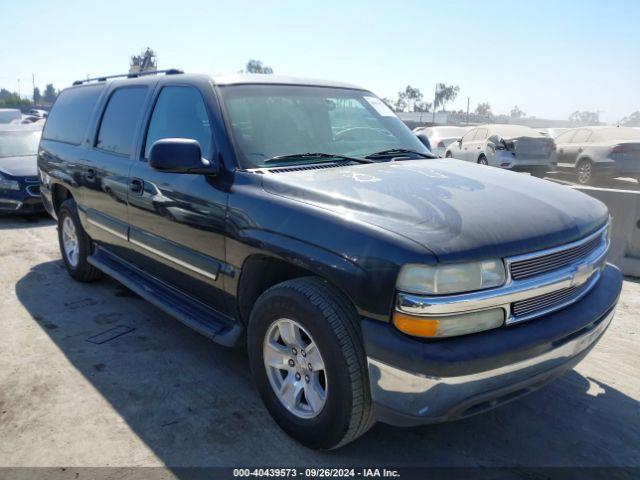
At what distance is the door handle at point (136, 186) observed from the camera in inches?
149

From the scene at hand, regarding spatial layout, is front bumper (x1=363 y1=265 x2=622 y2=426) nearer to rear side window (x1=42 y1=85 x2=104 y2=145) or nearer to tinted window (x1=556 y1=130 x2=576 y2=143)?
rear side window (x1=42 y1=85 x2=104 y2=145)

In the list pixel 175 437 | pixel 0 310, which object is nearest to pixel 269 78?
pixel 175 437

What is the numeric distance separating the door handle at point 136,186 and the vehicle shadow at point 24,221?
17.6 ft

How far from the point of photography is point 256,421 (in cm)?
302

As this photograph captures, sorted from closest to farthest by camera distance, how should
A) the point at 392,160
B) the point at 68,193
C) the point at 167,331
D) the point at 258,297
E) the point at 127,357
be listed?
the point at 258,297 → the point at 392,160 → the point at 127,357 → the point at 167,331 → the point at 68,193

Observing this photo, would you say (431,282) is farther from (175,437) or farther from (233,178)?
(175,437)

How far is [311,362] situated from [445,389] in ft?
2.36

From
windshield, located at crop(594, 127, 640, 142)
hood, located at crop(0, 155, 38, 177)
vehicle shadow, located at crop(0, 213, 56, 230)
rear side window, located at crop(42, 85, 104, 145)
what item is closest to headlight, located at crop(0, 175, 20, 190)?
hood, located at crop(0, 155, 38, 177)

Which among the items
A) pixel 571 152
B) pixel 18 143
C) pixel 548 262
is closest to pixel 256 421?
pixel 548 262

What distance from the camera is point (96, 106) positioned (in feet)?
16.0

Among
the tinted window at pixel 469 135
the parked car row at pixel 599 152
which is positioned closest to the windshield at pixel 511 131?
the tinted window at pixel 469 135

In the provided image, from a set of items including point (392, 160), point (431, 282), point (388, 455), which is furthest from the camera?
point (392, 160)

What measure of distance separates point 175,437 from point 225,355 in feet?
3.36

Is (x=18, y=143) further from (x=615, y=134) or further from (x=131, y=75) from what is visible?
(x=615, y=134)
